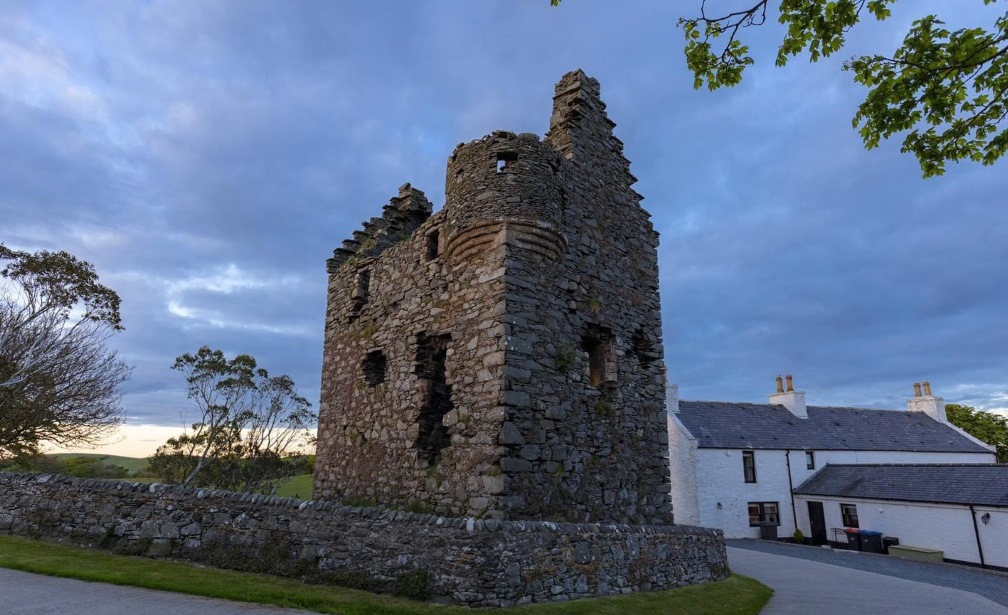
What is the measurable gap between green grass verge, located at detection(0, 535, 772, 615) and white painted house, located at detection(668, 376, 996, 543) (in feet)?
59.9

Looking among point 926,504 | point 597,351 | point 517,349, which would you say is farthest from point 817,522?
point 517,349

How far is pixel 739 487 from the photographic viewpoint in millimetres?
28844

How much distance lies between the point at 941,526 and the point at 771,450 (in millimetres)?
7985

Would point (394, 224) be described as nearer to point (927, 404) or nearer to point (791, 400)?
point (791, 400)

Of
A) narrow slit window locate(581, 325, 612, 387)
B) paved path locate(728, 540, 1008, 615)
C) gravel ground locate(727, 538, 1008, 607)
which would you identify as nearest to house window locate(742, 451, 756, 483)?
gravel ground locate(727, 538, 1008, 607)

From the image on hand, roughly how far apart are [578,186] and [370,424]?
267 inches

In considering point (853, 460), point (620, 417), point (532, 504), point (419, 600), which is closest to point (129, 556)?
point (419, 600)

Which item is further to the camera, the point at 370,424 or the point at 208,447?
the point at 208,447

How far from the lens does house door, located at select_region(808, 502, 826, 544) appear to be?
29281 millimetres

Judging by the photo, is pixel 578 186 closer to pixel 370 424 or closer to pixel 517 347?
pixel 517 347

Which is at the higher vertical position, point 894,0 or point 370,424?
point 894,0

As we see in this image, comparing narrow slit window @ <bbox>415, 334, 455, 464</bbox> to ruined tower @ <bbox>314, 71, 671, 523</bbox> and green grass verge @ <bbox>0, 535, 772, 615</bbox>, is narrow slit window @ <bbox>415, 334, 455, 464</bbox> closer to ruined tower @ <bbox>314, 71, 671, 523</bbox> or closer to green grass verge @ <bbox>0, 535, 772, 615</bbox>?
ruined tower @ <bbox>314, 71, 671, 523</bbox>

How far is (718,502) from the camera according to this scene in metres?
28.1

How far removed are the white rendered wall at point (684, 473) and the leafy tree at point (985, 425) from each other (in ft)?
112
